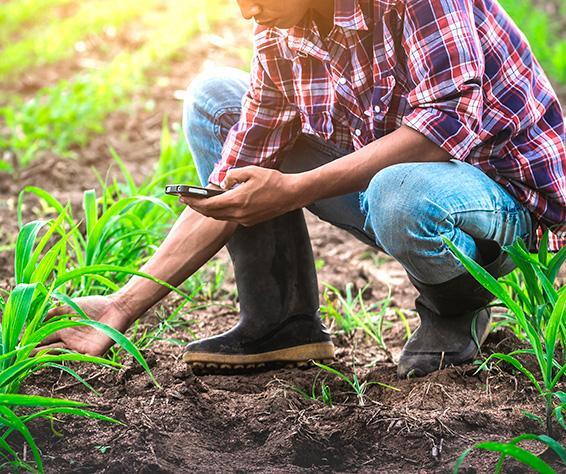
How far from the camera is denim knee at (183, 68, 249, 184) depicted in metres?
2.64

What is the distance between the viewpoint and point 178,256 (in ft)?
7.85

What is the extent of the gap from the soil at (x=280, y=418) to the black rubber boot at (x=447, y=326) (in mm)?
54

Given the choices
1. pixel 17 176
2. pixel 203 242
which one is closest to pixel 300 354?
pixel 203 242

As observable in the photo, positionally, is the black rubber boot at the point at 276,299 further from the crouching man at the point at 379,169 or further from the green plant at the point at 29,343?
the green plant at the point at 29,343

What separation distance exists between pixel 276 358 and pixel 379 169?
Answer: 619 millimetres

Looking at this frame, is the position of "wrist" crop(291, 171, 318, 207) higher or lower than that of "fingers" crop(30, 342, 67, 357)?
higher

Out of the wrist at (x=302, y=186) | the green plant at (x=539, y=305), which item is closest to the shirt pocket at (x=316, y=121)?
the wrist at (x=302, y=186)

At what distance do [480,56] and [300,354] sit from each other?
2.97ft

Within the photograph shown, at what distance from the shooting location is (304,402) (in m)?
2.23

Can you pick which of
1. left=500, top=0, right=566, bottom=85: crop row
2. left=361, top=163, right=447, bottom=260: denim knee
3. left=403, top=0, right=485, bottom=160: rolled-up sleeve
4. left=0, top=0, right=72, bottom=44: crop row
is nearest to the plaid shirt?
left=403, top=0, right=485, bottom=160: rolled-up sleeve

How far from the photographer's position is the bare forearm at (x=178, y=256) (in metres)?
2.34

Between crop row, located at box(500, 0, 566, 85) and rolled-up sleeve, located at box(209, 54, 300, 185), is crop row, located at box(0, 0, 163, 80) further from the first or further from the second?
rolled-up sleeve, located at box(209, 54, 300, 185)

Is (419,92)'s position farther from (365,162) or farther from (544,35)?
(544,35)

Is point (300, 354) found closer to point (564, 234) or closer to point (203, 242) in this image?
point (203, 242)
